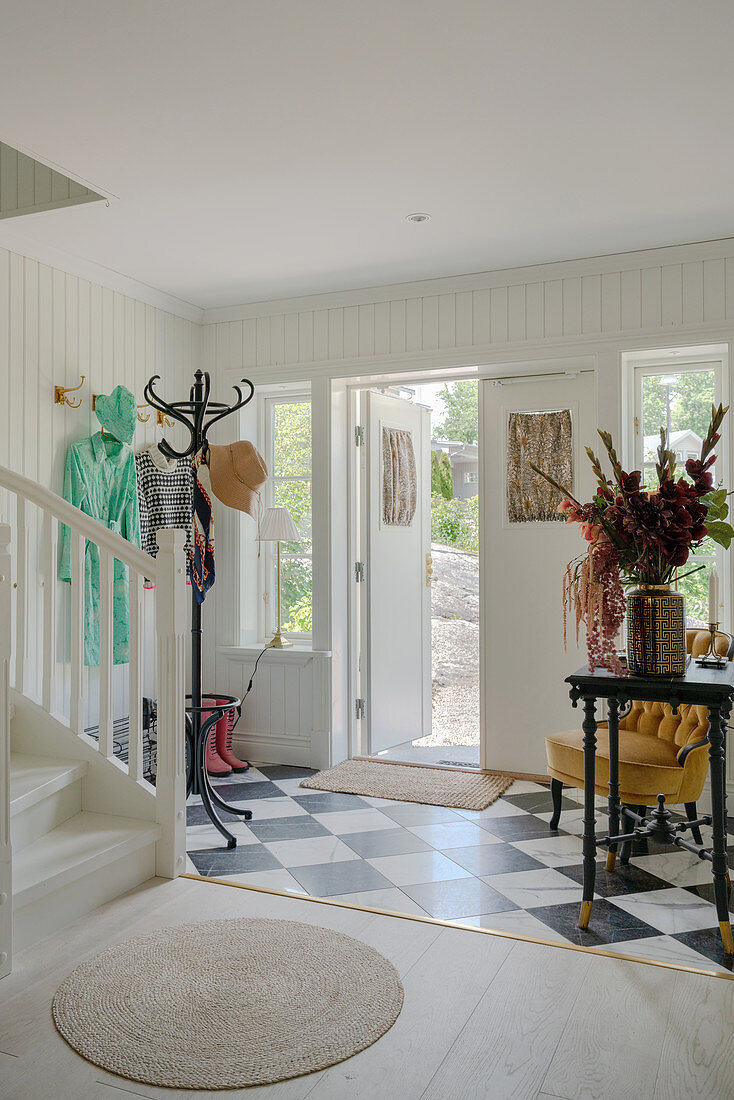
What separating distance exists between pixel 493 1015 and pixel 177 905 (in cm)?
111

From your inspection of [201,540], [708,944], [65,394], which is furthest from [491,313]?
[708,944]

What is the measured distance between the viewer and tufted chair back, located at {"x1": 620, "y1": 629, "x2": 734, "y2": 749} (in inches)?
129

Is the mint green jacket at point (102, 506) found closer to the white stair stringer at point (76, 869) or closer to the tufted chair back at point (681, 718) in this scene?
the white stair stringer at point (76, 869)

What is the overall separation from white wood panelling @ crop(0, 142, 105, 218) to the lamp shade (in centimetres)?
180

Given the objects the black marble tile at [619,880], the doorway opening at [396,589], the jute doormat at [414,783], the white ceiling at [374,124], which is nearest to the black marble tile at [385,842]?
the jute doormat at [414,783]

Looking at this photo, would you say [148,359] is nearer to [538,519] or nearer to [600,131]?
[538,519]

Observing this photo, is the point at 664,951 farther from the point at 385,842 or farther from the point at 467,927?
the point at 385,842

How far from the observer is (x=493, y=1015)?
208 cm

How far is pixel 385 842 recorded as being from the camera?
11.4ft

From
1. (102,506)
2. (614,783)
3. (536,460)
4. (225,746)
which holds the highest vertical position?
(536,460)

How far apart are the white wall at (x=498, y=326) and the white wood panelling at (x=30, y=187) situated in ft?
5.14

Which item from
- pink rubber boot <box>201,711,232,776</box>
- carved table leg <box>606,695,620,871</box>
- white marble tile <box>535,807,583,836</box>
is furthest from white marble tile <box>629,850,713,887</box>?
pink rubber boot <box>201,711,232,776</box>

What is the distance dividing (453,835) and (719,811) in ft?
4.39

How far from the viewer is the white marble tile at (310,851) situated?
3260mm
